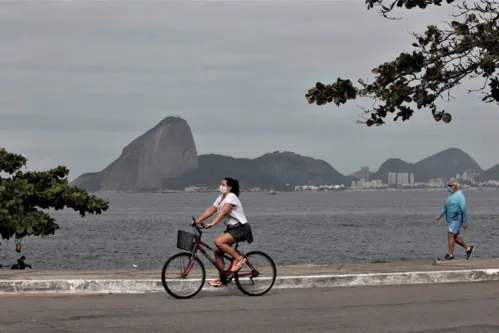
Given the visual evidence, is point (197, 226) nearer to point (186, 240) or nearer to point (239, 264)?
point (186, 240)

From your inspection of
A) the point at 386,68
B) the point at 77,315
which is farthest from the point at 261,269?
the point at 386,68

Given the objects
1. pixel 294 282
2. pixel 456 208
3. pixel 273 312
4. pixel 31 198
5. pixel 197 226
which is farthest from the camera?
pixel 31 198

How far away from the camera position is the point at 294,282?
13.0 metres

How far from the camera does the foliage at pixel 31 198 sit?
23266 millimetres

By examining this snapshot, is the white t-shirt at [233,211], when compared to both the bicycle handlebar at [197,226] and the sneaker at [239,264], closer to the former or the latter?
the bicycle handlebar at [197,226]

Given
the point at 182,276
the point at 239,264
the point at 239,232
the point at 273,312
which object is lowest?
the point at 273,312

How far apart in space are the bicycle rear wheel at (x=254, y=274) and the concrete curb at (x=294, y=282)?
79 centimetres

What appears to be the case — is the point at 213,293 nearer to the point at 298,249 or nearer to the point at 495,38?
the point at 495,38

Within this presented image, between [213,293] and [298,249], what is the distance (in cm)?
3792

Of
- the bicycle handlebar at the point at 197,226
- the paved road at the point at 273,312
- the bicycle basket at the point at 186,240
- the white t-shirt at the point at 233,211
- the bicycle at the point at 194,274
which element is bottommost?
the paved road at the point at 273,312

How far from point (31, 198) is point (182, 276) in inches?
541

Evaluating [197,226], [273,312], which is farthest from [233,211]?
[273,312]

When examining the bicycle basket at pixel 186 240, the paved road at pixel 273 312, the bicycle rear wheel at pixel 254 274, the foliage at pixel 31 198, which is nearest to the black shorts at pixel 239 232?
the bicycle rear wheel at pixel 254 274

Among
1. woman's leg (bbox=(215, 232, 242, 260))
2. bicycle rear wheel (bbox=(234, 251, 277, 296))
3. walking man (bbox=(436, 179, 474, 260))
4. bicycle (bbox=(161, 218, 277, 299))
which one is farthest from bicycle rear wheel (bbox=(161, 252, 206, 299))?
walking man (bbox=(436, 179, 474, 260))
